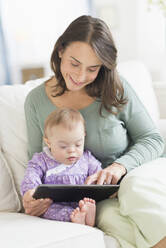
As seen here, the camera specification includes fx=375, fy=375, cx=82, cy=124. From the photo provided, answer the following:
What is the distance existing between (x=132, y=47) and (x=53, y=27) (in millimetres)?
612

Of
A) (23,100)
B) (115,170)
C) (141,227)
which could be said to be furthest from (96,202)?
(23,100)

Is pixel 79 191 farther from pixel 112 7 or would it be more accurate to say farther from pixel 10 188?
pixel 112 7

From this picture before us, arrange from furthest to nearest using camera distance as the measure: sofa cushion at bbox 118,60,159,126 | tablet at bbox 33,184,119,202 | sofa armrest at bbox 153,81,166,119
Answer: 1. sofa armrest at bbox 153,81,166,119
2. sofa cushion at bbox 118,60,159,126
3. tablet at bbox 33,184,119,202

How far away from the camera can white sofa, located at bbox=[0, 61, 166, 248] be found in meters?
1.08

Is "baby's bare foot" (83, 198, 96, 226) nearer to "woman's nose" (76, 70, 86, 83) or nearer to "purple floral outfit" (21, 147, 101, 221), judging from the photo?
"purple floral outfit" (21, 147, 101, 221)

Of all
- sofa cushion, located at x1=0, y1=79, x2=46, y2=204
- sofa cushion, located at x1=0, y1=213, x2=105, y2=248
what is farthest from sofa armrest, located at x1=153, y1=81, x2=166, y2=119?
sofa cushion, located at x1=0, y1=213, x2=105, y2=248

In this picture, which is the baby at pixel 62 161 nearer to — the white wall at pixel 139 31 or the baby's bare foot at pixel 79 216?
the baby's bare foot at pixel 79 216

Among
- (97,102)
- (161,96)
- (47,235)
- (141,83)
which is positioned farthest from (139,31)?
(47,235)

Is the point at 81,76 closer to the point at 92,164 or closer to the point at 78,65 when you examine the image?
the point at 78,65

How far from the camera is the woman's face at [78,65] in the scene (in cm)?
139

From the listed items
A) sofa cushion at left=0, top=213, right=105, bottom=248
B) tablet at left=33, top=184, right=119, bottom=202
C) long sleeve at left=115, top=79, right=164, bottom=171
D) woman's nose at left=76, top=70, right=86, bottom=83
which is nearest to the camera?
sofa cushion at left=0, top=213, right=105, bottom=248

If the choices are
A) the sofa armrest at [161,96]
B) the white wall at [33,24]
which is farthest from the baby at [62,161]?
the white wall at [33,24]

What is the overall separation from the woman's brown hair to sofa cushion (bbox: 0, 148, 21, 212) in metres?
0.38

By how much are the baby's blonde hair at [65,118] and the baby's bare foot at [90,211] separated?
27 cm
